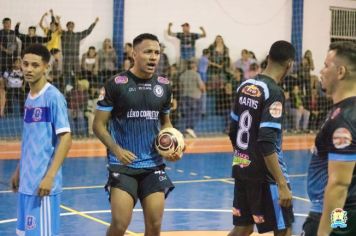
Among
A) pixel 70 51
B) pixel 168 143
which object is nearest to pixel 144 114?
pixel 168 143

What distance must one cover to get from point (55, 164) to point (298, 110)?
15.9 metres

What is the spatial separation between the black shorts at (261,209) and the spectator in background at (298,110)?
1477 centimetres

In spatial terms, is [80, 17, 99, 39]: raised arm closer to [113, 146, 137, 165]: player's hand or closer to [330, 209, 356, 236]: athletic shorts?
[113, 146, 137, 165]: player's hand

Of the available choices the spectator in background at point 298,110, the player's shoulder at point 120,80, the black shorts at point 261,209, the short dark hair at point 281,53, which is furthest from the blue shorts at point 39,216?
the spectator in background at point 298,110

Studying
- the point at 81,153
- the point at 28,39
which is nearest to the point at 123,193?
the point at 81,153

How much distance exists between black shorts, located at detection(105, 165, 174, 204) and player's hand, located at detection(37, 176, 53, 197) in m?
0.95

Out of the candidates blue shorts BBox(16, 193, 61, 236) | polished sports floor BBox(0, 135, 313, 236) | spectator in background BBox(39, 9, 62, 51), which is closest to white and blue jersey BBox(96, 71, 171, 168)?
blue shorts BBox(16, 193, 61, 236)

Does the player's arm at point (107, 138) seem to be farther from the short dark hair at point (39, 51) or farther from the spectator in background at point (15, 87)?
the spectator in background at point (15, 87)

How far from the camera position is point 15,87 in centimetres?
1606

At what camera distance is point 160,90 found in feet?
20.4

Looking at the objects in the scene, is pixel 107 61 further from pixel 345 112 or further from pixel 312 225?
pixel 345 112

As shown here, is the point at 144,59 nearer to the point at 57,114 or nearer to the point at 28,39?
the point at 57,114

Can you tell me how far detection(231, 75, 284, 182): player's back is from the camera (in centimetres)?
547

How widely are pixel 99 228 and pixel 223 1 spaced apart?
46.5ft
